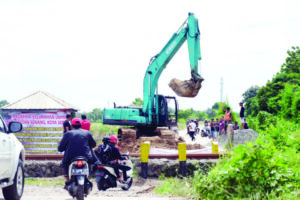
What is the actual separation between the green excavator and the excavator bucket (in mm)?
1575

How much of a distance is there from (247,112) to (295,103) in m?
45.1

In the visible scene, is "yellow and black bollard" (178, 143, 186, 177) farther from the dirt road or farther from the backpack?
the backpack

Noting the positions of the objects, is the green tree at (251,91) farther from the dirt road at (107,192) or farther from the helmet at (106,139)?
the helmet at (106,139)

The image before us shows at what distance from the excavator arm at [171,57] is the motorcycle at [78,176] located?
13.8 m

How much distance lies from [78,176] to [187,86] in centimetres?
1393

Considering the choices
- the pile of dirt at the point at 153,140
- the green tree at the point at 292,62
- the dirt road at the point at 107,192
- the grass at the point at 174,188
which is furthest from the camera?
the green tree at the point at 292,62

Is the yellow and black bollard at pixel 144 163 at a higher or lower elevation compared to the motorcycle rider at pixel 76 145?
lower

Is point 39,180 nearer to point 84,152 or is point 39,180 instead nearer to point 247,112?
point 84,152

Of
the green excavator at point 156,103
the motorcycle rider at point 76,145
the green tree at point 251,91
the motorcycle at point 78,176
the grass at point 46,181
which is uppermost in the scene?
the green tree at point 251,91

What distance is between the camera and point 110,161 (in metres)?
11.4

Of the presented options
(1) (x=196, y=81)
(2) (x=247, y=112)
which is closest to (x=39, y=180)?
(1) (x=196, y=81)

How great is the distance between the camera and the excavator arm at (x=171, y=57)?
22344mm

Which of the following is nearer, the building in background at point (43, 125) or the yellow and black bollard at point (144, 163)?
the yellow and black bollard at point (144, 163)

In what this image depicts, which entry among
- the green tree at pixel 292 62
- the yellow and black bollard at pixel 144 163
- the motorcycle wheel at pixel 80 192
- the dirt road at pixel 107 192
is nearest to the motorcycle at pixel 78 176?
the motorcycle wheel at pixel 80 192
